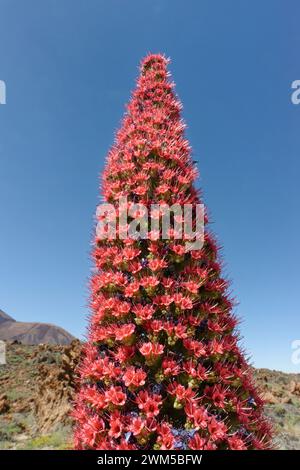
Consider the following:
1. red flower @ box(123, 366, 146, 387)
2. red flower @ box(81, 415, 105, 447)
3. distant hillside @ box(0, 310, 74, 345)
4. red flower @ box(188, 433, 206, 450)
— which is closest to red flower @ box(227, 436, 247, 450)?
red flower @ box(188, 433, 206, 450)

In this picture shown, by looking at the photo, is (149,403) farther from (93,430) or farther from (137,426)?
(93,430)

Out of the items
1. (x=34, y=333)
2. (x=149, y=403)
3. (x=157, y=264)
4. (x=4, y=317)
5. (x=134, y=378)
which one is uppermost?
(x=4, y=317)

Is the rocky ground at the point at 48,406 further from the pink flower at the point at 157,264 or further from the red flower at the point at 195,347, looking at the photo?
the pink flower at the point at 157,264

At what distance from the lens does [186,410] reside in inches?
190

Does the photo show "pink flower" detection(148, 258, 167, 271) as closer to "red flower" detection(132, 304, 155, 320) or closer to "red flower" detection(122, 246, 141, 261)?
"red flower" detection(122, 246, 141, 261)

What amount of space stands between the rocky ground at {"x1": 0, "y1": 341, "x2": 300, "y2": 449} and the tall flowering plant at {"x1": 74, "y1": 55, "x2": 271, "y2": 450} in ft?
13.7

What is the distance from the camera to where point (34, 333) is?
345ft

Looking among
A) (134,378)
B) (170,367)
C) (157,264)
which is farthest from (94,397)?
(157,264)

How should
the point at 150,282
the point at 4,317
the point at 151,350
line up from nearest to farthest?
1. the point at 151,350
2. the point at 150,282
3. the point at 4,317

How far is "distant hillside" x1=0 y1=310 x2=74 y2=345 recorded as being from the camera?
102625 millimetres

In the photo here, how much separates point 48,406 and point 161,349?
11375 millimetres

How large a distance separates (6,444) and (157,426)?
11448mm
